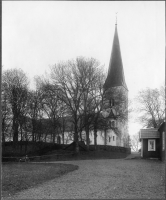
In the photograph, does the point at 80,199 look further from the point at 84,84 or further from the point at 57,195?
the point at 84,84

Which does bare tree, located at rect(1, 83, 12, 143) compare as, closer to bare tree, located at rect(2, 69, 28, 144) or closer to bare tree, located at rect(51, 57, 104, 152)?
bare tree, located at rect(2, 69, 28, 144)

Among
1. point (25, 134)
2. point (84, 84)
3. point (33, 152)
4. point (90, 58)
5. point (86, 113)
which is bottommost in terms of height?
point (33, 152)

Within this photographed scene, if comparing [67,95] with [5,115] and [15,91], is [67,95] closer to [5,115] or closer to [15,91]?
[15,91]

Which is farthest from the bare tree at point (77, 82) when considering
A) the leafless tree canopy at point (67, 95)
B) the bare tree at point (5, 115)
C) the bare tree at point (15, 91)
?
the bare tree at point (5, 115)

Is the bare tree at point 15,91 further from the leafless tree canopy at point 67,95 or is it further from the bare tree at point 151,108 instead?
the bare tree at point 151,108

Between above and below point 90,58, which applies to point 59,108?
below

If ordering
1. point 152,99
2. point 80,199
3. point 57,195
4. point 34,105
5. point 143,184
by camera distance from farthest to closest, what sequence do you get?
point 152,99, point 34,105, point 143,184, point 57,195, point 80,199

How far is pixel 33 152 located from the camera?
36.5m

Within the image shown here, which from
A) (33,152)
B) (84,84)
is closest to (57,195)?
(84,84)

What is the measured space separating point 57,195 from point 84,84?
2414 cm

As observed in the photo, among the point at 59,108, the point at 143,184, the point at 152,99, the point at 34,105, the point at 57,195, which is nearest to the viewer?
the point at 57,195

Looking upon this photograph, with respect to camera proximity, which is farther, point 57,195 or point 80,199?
point 57,195

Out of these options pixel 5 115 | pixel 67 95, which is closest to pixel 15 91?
pixel 5 115

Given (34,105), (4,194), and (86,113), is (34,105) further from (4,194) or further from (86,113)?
(4,194)
